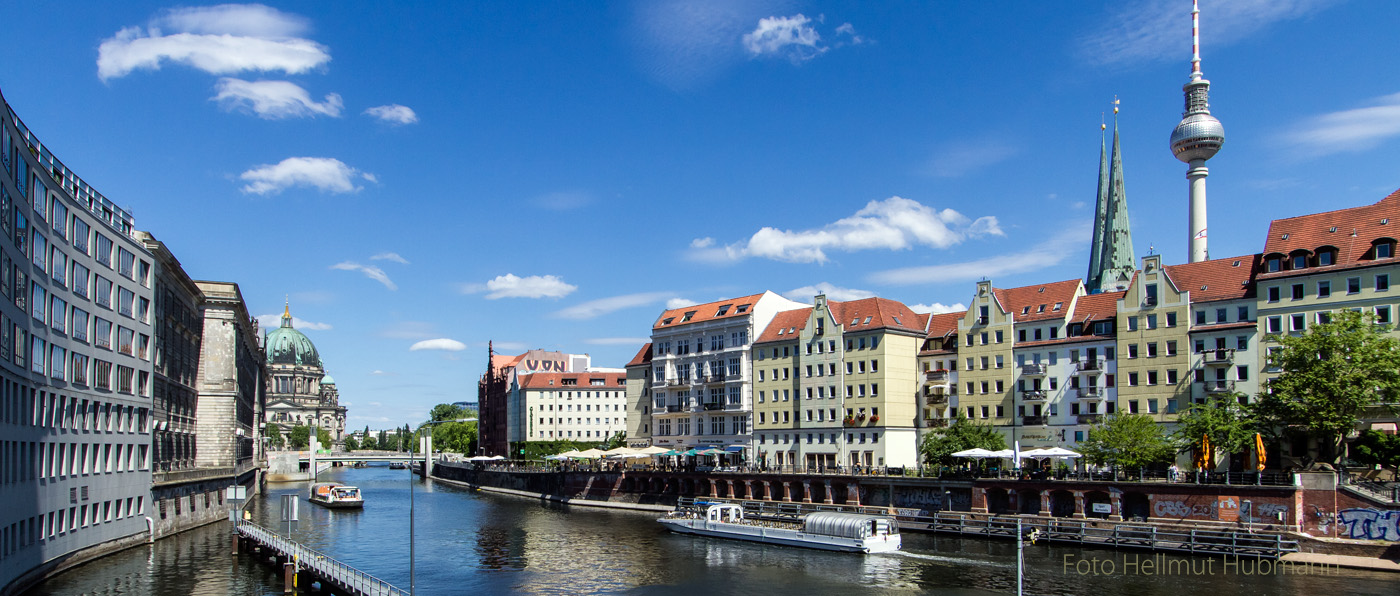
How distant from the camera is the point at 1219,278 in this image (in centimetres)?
9075

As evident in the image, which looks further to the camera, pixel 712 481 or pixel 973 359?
pixel 712 481

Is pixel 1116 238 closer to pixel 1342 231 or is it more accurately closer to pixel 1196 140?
pixel 1196 140

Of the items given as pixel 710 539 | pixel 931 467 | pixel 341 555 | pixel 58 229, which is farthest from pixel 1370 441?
pixel 58 229

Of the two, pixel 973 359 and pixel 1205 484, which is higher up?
pixel 973 359

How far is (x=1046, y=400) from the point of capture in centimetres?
10019

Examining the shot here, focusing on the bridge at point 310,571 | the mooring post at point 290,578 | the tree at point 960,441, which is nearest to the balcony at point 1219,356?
the tree at point 960,441

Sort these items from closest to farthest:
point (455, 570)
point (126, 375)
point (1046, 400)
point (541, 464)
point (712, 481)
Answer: point (455, 570) → point (126, 375) → point (1046, 400) → point (712, 481) → point (541, 464)

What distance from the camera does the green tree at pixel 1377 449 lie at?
2835 inches

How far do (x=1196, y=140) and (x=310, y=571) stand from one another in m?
118

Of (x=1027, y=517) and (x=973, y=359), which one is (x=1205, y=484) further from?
(x=973, y=359)

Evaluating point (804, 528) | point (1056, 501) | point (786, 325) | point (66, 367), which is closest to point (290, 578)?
point (66, 367)

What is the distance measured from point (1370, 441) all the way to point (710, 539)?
167 ft

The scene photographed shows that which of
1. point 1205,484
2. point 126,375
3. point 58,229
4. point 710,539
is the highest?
point 58,229

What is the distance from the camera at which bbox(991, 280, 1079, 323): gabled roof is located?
102000mm
